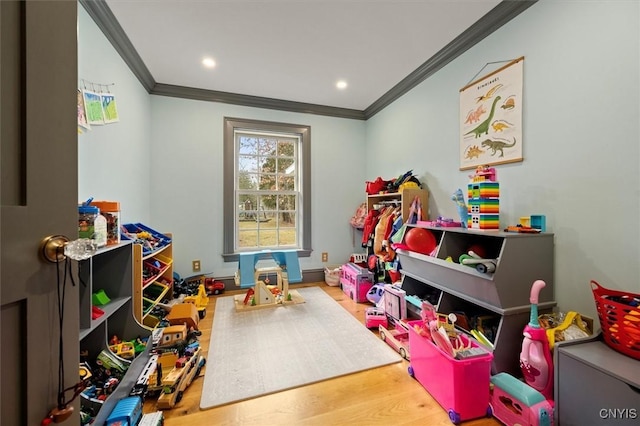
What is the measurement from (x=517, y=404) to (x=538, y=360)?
0.85ft

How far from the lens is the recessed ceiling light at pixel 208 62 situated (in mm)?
2627

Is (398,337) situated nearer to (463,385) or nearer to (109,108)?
(463,385)

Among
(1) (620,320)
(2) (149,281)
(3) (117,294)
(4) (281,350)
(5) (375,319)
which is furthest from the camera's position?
(5) (375,319)

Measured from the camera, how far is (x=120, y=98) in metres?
2.31

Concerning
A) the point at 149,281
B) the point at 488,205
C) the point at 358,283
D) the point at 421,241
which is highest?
the point at 488,205

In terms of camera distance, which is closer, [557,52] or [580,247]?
[580,247]

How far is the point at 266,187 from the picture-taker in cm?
371

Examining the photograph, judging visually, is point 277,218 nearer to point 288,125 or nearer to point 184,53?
point 288,125

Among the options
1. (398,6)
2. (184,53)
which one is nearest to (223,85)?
(184,53)

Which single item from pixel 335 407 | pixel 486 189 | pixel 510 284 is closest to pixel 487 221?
pixel 486 189

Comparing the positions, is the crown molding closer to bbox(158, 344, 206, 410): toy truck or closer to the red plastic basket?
the red plastic basket

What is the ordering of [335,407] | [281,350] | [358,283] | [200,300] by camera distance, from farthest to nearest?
[358,283]
[200,300]
[281,350]
[335,407]

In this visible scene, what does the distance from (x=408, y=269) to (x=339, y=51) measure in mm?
2181

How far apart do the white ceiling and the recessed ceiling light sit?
0.19 feet
